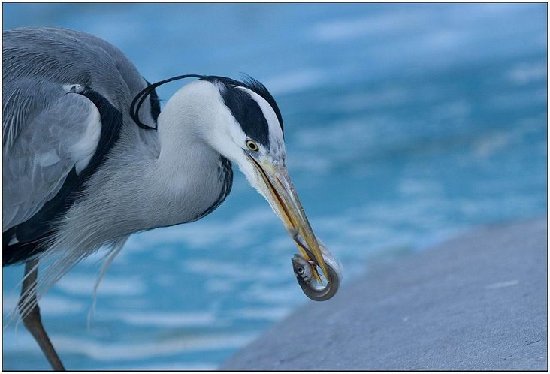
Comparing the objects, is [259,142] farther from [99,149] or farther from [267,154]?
[99,149]

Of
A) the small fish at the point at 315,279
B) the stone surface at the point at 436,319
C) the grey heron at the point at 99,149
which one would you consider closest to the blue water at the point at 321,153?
the stone surface at the point at 436,319

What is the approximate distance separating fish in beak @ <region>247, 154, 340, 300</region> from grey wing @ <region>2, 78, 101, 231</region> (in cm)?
48

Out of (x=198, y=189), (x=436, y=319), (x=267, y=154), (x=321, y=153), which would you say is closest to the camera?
(x=267, y=154)

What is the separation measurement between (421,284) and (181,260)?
1.82m

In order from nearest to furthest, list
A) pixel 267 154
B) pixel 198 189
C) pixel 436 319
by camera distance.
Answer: pixel 267 154 → pixel 198 189 → pixel 436 319

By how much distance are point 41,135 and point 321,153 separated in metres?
3.46

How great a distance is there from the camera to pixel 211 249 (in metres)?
5.13

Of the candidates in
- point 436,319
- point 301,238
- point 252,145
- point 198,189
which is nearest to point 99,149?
point 198,189

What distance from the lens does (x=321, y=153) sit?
5.95 metres

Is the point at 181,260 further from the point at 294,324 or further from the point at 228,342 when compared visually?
the point at 294,324

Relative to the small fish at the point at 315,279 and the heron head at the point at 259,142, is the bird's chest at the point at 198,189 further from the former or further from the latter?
the small fish at the point at 315,279

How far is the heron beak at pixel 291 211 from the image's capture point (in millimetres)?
2326

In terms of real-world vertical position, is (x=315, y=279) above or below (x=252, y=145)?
below

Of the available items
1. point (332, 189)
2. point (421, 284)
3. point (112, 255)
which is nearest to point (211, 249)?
point (332, 189)
